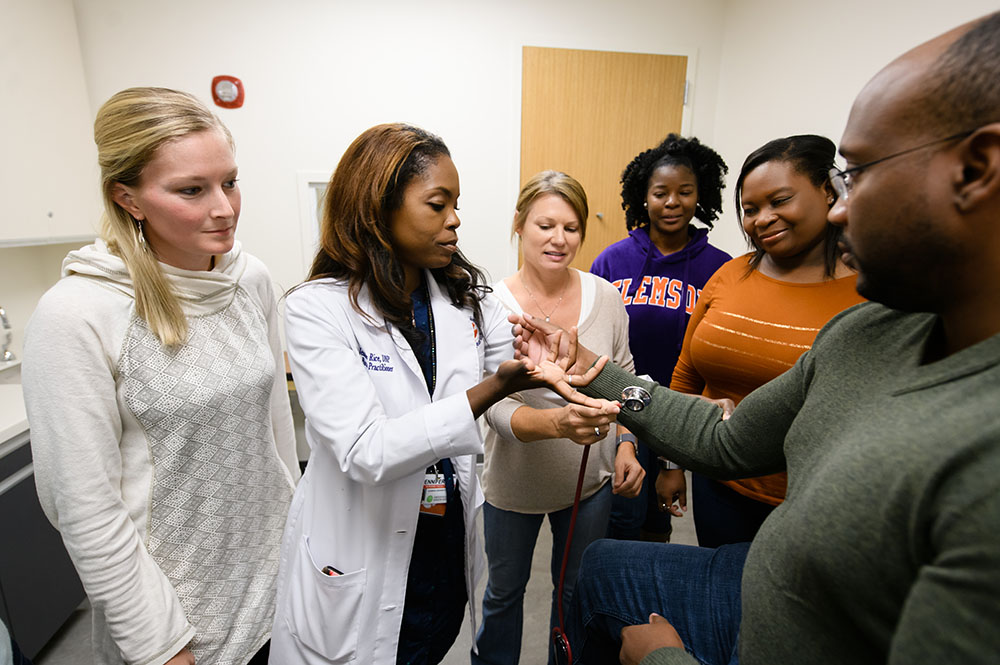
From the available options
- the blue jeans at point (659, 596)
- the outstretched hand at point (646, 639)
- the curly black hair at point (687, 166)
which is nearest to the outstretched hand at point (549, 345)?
the blue jeans at point (659, 596)

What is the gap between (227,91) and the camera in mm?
2793

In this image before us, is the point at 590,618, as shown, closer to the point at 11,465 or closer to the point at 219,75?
the point at 11,465

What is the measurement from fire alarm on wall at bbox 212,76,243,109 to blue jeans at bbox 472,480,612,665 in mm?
2610

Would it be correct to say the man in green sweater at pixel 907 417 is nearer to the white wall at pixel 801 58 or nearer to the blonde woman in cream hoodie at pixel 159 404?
the blonde woman in cream hoodie at pixel 159 404

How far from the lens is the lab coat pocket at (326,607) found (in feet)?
3.21

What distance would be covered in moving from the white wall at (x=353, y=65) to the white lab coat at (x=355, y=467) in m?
2.25

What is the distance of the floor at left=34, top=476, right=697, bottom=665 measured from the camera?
190cm

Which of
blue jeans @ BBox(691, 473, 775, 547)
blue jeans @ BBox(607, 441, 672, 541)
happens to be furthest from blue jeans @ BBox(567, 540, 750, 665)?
blue jeans @ BBox(607, 441, 672, 541)

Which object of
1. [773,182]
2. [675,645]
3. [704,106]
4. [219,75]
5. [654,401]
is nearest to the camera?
[675,645]

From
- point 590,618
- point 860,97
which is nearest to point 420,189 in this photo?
point 860,97

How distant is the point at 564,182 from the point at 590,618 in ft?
3.93

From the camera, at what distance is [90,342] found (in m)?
0.86

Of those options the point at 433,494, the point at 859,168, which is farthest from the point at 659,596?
the point at 859,168

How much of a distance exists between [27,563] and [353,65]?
8.67 ft
